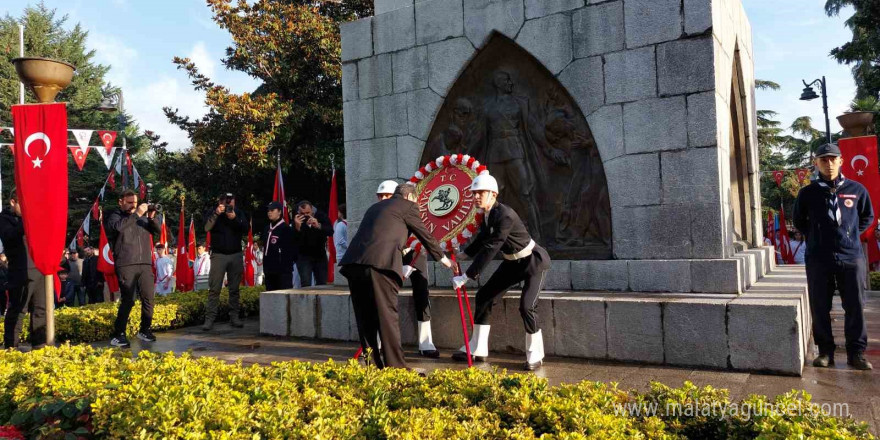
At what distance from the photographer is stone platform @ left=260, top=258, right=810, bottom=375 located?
5180 millimetres

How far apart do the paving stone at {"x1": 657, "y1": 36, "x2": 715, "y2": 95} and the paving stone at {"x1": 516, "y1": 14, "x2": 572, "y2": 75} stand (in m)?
1.11

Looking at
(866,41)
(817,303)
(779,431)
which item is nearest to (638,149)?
(817,303)

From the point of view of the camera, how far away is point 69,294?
52.1ft

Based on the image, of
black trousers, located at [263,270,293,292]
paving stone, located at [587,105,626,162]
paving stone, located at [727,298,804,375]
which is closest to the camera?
paving stone, located at [727,298,804,375]

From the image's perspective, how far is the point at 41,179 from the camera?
668cm

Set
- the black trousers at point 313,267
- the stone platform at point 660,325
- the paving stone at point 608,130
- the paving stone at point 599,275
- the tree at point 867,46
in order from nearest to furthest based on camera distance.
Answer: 1. the stone platform at point 660,325
2. the paving stone at point 599,275
3. the paving stone at point 608,130
4. the black trousers at point 313,267
5. the tree at point 867,46

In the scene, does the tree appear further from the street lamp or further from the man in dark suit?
the man in dark suit

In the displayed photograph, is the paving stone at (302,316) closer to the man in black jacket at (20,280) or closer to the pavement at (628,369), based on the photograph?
the pavement at (628,369)

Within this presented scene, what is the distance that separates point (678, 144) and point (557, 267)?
1930 millimetres

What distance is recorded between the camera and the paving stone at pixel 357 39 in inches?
342

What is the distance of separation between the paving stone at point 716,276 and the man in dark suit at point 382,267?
2.69 meters

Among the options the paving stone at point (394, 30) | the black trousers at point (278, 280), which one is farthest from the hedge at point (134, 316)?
the paving stone at point (394, 30)

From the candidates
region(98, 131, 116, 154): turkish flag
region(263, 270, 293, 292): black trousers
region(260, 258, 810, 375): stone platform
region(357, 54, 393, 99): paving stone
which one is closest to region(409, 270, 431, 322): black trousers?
region(260, 258, 810, 375): stone platform

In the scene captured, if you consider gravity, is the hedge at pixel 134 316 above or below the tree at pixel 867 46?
below
